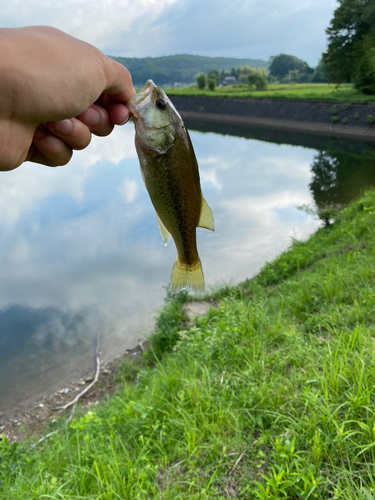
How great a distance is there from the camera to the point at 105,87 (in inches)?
73.8

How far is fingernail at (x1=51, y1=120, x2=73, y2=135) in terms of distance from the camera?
2.00m

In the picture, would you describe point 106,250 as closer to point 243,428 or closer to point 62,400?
point 62,400

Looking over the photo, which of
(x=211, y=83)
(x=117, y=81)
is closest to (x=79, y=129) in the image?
(x=117, y=81)

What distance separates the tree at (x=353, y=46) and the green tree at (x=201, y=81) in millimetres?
17288

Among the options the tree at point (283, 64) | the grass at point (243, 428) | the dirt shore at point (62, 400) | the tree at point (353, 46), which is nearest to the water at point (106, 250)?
the dirt shore at point (62, 400)

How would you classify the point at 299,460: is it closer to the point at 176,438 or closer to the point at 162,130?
the point at 176,438

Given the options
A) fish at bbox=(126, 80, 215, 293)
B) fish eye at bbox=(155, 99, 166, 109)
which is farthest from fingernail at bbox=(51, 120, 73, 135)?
fish eye at bbox=(155, 99, 166, 109)

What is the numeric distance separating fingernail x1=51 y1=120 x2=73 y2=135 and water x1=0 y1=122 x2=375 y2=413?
6352mm

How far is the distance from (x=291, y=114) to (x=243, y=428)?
38215mm

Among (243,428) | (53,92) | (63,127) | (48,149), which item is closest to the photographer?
(53,92)

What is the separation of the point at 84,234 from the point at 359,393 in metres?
13.7

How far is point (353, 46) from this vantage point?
37.8m

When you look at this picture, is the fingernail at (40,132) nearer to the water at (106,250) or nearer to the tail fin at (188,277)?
the tail fin at (188,277)

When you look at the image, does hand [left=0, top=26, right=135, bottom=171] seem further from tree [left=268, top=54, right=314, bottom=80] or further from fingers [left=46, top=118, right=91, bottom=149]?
tree [left=268, top=54, right=314, bottom=80]
